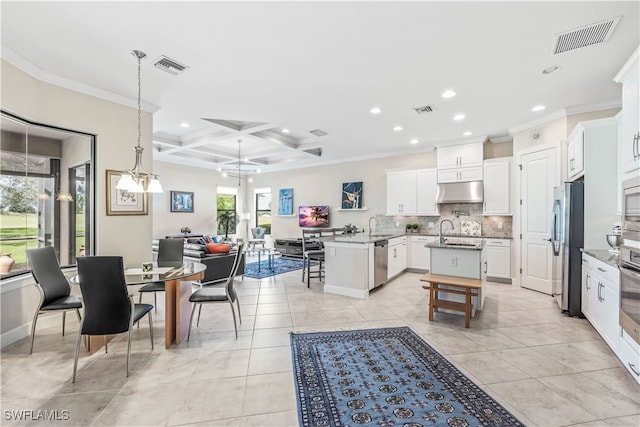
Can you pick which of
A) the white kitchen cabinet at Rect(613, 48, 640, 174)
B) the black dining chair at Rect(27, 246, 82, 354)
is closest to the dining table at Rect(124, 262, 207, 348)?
the black dining chair at Rect(27, 246, 82, 354)

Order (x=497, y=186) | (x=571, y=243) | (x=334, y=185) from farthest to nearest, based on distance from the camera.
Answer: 1. (x=334, y=185)
2. (x=497, y=186)
3. (x=571, y=243)

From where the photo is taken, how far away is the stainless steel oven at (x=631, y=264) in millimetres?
2143

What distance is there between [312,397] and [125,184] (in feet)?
8.25

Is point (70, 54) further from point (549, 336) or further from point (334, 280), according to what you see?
point (549, 336)

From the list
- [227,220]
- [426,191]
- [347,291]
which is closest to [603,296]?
[347,291]

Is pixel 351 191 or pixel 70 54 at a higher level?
pixel 70 54

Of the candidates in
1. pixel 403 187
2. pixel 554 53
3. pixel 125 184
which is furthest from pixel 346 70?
pixel 403 187

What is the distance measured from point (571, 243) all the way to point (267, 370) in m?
3.93

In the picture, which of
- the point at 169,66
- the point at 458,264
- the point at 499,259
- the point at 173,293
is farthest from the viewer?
the point at 499,259

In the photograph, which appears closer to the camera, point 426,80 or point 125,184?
point 125,184

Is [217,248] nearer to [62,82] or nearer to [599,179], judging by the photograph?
[62,82]

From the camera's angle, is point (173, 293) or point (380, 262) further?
point (380, 262)

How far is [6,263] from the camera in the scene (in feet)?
9.58

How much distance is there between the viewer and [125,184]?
8.79 ft
